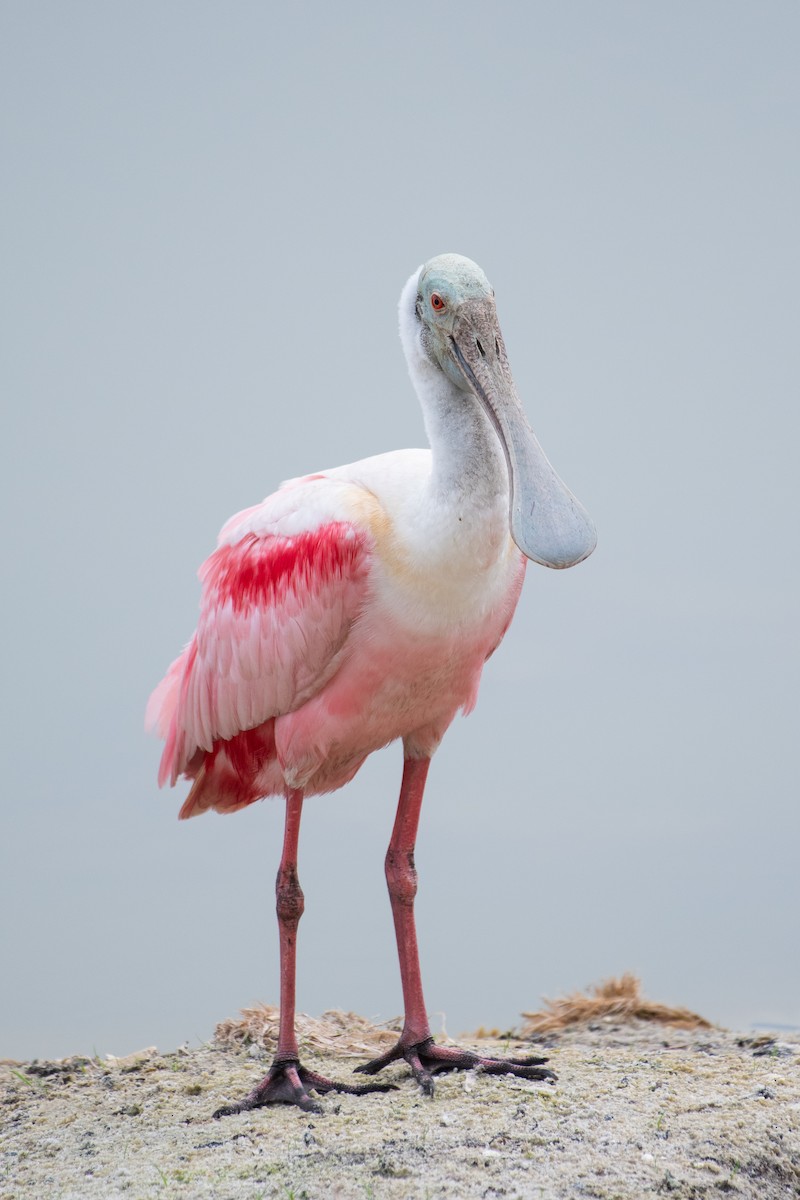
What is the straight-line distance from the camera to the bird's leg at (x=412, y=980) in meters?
5.52

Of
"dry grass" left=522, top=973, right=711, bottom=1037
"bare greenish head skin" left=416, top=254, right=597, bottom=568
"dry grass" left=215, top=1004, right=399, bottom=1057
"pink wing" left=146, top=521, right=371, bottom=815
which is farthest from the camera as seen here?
"dry grass" left=522, top=973, right=711, bottom=1037

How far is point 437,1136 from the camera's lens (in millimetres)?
4762

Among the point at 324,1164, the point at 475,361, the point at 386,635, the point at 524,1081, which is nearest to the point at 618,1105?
the point at 524,1081

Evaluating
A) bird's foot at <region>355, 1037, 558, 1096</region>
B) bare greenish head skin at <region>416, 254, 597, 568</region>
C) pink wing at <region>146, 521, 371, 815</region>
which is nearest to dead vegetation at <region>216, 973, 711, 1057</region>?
bird's foot at <region>355, 1037, 558, 1096</region>

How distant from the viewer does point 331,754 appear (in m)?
5.54

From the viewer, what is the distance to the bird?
5.14 m

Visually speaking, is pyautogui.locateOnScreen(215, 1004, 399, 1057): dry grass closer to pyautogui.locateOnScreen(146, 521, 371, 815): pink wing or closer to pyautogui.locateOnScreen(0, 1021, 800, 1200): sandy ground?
pyautogui.locateOnScreen(0, 1021, 800, 1200): sandy ground

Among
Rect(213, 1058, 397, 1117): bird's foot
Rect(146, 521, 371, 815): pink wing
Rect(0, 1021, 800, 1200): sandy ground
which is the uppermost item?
Rect(146, 521, 371, 815): pink wing

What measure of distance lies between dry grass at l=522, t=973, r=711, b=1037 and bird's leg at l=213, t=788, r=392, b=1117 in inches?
77.3

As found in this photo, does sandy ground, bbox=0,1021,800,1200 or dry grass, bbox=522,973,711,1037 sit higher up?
dry grass, bbox=522,973,711,1037

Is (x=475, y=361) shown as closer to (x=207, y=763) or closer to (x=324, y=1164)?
(x=207, y=763)

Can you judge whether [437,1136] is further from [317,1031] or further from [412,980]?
[317,1031]

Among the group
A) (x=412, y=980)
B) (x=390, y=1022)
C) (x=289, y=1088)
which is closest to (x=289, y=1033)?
(x=289, y=1088)

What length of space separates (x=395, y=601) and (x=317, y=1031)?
7.18 ft
